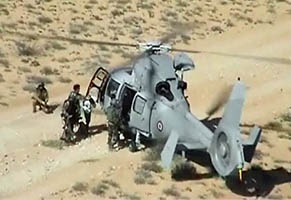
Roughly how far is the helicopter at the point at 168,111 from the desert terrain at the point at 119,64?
1.09 meters

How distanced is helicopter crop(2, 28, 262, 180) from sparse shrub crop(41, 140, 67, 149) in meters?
1.77

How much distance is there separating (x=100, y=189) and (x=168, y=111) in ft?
9.15

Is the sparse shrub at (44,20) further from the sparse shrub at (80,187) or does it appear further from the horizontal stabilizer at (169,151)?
the horizontal stabilizer at (169,151)

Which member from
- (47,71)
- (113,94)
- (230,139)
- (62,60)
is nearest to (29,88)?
(47,71)

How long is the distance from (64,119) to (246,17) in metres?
16.8

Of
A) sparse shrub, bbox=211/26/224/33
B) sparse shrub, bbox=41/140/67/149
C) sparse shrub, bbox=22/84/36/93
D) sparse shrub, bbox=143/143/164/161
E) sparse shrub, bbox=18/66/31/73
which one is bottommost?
sparse shrub, bbox=41/140/67/149

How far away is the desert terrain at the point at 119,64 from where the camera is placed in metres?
22.5

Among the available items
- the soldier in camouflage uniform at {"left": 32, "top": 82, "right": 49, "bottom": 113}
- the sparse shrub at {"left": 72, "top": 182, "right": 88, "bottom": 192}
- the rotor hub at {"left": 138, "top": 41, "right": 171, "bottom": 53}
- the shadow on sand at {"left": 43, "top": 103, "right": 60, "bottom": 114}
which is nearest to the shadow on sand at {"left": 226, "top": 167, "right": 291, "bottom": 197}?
the sparse shrub at {"left": 72, "top": 182, "right": 88, "bottom": 192}

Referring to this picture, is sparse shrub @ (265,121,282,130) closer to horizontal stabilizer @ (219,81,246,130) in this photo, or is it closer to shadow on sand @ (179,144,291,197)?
shadow on sand @ (179,144,291,197)

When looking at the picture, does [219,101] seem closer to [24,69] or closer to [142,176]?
[142,176]

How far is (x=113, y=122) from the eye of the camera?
24312mm

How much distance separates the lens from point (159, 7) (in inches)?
1583

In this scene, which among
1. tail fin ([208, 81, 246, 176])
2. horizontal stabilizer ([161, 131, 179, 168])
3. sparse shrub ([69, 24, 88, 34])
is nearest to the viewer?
tail fin ([208, 81, 246, 176])

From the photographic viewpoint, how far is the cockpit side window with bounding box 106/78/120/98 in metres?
25.3
